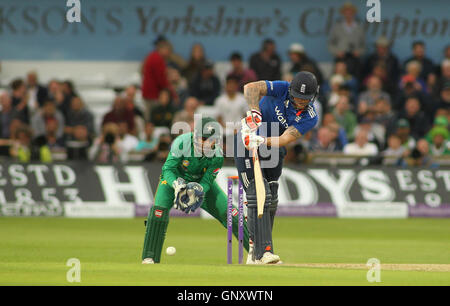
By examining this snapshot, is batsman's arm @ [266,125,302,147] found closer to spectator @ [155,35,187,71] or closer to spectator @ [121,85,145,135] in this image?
spectator @ [121,85,145,135]

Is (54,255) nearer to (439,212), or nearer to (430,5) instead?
(439,212)

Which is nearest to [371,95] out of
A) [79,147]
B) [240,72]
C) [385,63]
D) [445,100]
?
[385,63]

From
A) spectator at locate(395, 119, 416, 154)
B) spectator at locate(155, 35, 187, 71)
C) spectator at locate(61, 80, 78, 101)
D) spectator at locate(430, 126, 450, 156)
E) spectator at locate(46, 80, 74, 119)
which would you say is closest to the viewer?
spectator at locate(430, 126, 450, 156)

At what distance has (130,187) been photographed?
58.1 feet

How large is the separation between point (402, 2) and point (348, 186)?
7.19 meters

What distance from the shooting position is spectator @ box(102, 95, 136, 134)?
20016mm

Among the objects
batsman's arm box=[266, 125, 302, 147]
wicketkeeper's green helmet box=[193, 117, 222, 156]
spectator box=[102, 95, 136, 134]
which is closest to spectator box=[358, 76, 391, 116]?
spectator box=[102, 95, 136, 134]

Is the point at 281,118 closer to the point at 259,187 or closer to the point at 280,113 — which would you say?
the point at 280,113

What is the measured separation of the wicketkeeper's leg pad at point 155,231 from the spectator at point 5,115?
34.4 feet

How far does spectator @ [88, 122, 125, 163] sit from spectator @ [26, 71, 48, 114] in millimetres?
2981

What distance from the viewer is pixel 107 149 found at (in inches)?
728

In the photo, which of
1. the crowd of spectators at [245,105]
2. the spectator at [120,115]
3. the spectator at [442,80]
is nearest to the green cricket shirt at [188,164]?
the crowd of spectators at [245,105]

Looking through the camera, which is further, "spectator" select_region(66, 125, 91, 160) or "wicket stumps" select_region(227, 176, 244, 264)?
"spectator" select_region(66, 125, 91, 160)

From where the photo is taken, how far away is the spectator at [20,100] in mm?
20328
